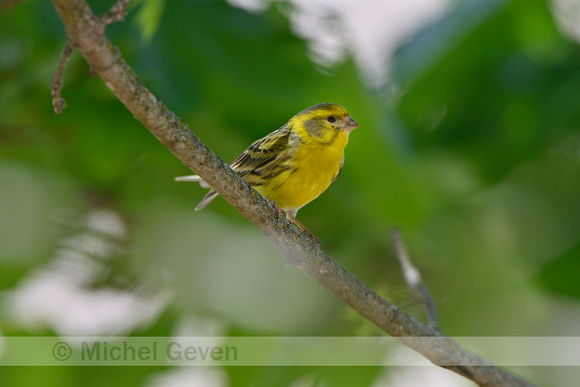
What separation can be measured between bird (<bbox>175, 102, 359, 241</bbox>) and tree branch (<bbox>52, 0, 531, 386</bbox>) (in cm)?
32

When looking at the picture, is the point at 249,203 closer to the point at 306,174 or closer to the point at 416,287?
the point at 306,174

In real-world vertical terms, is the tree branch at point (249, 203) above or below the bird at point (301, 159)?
below

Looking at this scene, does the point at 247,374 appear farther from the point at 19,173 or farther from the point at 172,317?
the point at 19,173

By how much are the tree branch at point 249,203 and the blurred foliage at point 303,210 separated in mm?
912

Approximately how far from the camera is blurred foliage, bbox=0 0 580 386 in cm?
294

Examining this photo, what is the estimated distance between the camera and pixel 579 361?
3168mm

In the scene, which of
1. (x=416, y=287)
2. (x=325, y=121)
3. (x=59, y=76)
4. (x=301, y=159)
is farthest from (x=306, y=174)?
(x=59, y=76)

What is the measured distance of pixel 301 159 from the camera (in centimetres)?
186

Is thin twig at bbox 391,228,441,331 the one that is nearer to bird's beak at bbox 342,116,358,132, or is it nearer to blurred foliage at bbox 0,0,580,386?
bird's beak at bbox 342,116,358,132

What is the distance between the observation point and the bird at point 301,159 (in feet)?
5.98

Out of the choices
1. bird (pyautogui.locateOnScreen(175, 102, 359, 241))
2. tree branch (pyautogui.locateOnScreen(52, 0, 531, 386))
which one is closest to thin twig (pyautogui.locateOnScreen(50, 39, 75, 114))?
tree branch (pyautogui.locateOnScreen(52, 0, 531, 386))

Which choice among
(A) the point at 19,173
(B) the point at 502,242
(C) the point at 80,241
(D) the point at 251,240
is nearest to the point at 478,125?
(B) the point at 502,242

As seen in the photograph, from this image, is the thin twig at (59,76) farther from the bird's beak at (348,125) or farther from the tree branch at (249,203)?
the bird's beak at (348,125)

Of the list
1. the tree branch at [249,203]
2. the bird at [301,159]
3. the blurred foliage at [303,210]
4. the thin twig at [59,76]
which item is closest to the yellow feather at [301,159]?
the bird at [301,159]
